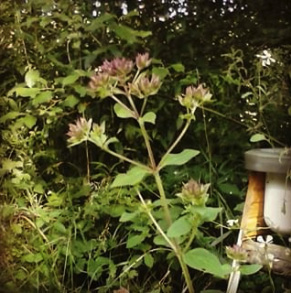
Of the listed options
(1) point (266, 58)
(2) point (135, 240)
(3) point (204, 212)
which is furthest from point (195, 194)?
(1) point (266, 58)

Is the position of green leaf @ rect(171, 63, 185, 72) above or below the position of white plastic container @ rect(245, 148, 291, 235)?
above

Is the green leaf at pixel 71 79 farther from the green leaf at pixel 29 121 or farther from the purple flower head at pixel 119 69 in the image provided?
the purple flower head at pixel 119 69

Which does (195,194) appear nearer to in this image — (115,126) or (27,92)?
(115,126)

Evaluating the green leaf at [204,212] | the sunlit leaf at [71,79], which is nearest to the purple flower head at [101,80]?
the green leaf at [204,212]

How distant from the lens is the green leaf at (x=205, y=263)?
2.83 feet

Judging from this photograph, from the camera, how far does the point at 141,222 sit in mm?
1144

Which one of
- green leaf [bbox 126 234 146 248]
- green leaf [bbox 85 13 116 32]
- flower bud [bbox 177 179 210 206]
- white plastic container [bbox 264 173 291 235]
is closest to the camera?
flower bud [bbox 177 179 210 206]

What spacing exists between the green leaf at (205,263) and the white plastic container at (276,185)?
137mm

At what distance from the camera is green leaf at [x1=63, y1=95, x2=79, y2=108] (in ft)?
4.13

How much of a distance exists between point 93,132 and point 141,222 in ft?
0.98

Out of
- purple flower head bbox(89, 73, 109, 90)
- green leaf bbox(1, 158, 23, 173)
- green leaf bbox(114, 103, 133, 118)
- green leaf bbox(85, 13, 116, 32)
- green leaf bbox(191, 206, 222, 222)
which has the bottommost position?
green leaf bbox(1, 158, 23, 173)

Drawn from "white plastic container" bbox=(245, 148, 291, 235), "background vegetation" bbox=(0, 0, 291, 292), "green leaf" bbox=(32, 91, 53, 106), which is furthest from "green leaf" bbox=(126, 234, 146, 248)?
"green leaf" bbox=(32, 91, 53, 106)

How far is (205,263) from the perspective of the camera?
0.87 m

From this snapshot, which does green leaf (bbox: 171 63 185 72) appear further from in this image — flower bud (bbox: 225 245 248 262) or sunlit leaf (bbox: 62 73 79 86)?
flower bud (bbox: 225 245 248 262)
